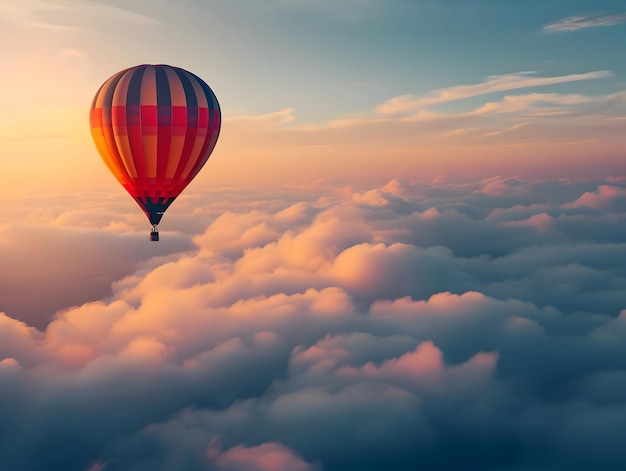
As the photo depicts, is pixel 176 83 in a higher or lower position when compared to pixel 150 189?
higher

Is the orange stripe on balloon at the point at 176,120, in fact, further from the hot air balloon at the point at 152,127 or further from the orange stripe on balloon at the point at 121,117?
the orange stripe on balloon at the point at 121,117

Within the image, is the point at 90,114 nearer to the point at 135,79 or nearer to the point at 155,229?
the point at 135,79

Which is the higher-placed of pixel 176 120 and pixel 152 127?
pixel 176 120

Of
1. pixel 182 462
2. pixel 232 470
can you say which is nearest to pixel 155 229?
pixel 232 470

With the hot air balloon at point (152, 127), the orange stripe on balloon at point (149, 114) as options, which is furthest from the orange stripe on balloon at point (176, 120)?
the orange stripe on balloon at point (149, 114)

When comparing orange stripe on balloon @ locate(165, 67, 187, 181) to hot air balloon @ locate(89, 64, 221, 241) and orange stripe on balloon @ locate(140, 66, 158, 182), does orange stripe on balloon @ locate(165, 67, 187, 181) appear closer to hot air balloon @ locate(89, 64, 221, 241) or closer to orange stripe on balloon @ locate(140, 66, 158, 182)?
hot air balloon @ locate(89, 64, 221, 241)

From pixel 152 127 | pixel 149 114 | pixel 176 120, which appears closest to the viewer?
pixel 149 114

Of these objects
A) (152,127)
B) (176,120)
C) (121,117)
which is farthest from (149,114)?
(121,117)

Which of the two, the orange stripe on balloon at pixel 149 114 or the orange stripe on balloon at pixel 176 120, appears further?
the orange stripe on balloon at pixel 176 120

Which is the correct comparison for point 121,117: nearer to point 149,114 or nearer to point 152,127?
point 149,114
